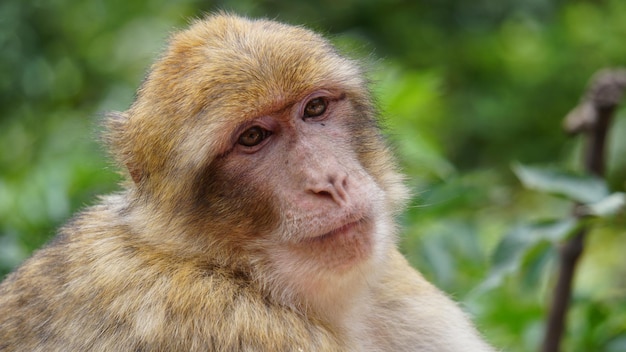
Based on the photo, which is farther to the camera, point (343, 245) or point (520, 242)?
point (520, 242)

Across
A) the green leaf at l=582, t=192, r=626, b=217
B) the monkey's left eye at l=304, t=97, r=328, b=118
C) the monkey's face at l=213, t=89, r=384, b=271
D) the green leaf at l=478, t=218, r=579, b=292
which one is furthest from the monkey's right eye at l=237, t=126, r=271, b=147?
the green leaf at l=582, t=192, r=626, b=217

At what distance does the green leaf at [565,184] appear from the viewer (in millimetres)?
3645

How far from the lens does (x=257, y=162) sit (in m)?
3.20

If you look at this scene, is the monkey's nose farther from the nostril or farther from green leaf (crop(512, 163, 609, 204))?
green leaf (crop(512, 163, 609, 204))

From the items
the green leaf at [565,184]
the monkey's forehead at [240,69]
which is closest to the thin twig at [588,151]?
the green leaf at [565,184]

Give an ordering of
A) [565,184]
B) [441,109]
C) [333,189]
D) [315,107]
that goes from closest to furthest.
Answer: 1. [333,189]
2. [315,107]
3. [565,184]
4. [441,109]

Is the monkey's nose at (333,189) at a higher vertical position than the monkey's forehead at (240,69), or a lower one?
lower

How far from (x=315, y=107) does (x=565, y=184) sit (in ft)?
3.33

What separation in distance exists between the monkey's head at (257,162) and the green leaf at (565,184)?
613mm

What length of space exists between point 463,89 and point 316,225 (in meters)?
6.56

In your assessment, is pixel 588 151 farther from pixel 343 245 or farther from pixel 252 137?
pixel 252 137

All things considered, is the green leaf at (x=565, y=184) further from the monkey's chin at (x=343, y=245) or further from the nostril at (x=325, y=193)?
the nostril at (x=325, y=193)

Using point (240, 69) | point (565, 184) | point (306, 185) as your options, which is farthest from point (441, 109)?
point (306, 185)

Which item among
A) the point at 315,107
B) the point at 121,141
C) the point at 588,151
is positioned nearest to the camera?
the point at 315,107
